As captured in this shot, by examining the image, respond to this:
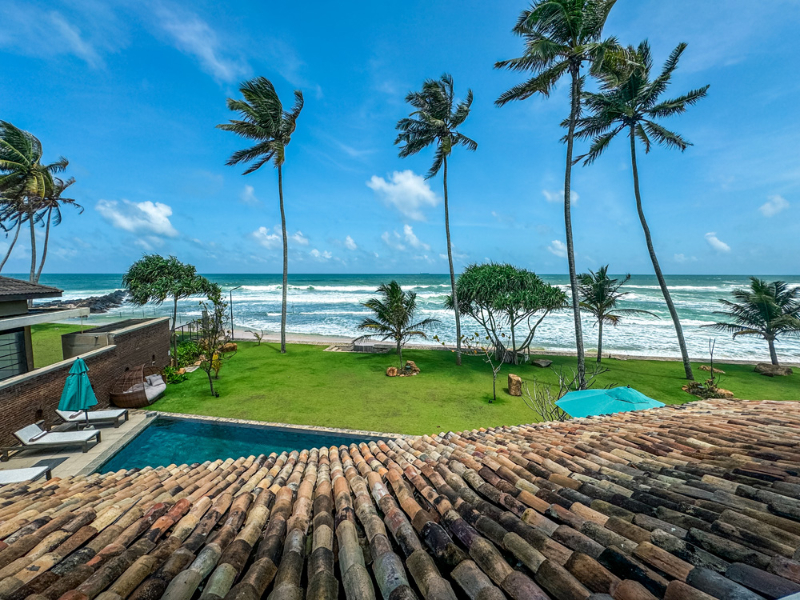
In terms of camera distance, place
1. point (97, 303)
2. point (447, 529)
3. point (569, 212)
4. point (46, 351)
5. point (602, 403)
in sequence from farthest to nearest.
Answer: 1. point (97, 303)
2. point (46, 351)
3. point (569, 212)
4. point (602, 403)
5. point (447, 529)

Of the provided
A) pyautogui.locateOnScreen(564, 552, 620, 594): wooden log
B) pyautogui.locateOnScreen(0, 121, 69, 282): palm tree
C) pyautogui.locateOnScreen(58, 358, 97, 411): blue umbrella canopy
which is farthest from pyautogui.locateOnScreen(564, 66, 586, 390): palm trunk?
pyautogui.locateOnScreen(0, 121, 69, 282): palm tree

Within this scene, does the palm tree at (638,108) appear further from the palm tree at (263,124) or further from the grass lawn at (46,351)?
the grass lawn at (46,351)

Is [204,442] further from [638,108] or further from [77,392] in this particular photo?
[638,108]

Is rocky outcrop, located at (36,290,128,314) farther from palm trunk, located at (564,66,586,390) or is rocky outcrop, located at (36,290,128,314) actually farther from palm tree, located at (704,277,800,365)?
palm tree, located at (704,277,800,365)

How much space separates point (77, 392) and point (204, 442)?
3604 millimetres

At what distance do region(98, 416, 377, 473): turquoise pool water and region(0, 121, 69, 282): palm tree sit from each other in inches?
693

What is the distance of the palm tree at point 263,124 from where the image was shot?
18.6 metres

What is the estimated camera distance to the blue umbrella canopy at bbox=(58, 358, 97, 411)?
898cm

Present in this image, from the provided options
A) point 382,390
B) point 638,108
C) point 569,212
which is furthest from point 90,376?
point 638,108

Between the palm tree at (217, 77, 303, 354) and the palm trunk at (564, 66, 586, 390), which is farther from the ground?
the palm tree at (217, 77, 303, 354)

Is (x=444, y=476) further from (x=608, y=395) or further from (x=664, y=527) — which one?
(x=608, y=395)

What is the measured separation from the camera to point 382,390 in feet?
46.3

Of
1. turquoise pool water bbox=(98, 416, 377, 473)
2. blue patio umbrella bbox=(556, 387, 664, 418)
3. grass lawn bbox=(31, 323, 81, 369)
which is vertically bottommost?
turquoise pool water bbox=(98, 416, 377, 473)

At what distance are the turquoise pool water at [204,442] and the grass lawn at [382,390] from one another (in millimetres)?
562
